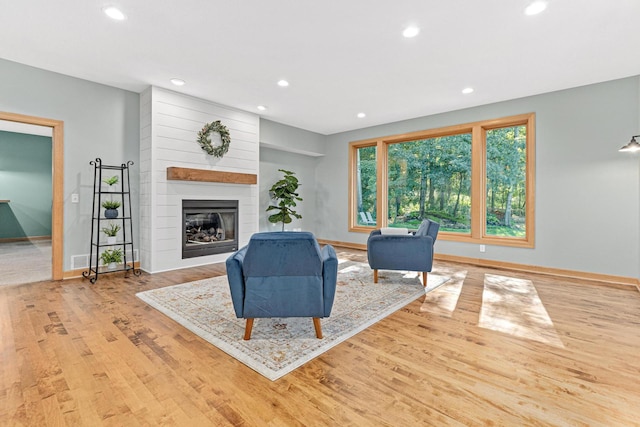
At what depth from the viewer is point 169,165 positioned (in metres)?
4.58

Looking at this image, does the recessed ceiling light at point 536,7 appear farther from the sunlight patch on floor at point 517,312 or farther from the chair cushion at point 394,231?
the sunlight patch on floor at point 517,312

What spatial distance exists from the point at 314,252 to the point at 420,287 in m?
2.16

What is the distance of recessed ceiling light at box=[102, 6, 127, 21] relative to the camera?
2629 mm

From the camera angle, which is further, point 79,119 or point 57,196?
point 79,119

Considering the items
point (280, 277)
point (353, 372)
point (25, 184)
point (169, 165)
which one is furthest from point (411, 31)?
point (25, 184)

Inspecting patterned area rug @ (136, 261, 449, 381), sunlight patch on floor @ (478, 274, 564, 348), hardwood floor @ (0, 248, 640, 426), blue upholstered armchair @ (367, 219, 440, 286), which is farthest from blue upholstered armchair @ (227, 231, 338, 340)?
blue upholstered armchair @ (367, 219, 440, 286)

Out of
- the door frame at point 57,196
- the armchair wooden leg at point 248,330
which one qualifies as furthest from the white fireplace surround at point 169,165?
the armchair wooden leg at point 248,330

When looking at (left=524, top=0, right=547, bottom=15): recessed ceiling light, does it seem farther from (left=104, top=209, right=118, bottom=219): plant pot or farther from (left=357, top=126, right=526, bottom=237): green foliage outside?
(left=104, top=209, right=118, bottom=219): plant pot

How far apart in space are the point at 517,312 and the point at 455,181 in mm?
3279

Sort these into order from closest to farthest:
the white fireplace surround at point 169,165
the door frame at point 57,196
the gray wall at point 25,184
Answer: the door frame at point 57,196 → the white fireplace surround at point 169,165 → the gray wall at point 25,184

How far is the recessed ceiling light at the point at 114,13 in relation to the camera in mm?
2629

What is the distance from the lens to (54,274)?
4000 millimetres

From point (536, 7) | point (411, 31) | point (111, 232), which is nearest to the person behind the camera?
point (536, 7)

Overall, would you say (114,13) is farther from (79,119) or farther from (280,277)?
(280,277)
